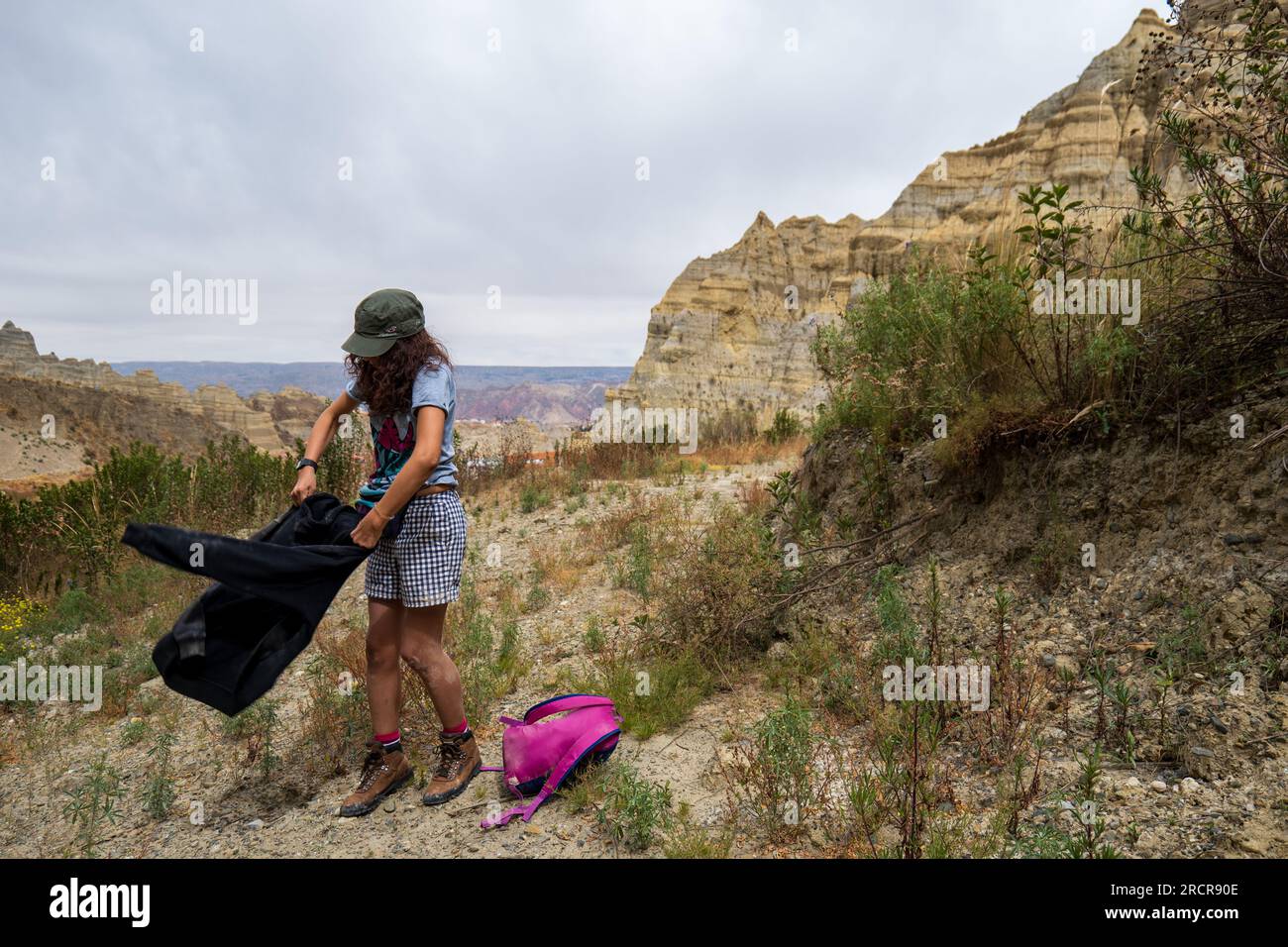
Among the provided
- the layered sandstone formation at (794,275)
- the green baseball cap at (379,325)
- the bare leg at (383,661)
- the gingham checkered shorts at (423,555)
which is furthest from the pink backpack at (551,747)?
the layered sandstone formation at (794,275)

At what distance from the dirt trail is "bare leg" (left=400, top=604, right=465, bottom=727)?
453 millimetres

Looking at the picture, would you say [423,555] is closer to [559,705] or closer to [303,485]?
[303,485]

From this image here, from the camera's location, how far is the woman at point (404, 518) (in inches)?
105

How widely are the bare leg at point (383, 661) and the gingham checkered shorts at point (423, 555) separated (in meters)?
0.13

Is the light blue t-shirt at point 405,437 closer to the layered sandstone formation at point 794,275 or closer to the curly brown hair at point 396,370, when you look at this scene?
the curly brown hair at point 396,370

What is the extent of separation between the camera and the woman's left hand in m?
2.53

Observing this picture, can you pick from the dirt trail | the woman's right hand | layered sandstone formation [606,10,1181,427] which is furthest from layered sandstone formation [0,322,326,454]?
the woman's right hand

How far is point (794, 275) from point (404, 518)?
53.3 metres

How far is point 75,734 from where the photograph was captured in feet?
13.7

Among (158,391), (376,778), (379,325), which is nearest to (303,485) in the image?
(379,325)

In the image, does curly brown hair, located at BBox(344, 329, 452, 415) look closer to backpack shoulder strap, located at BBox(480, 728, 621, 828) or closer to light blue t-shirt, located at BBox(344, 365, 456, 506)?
light blue t-shirt, located at BBox(344, 365, 456, 506)

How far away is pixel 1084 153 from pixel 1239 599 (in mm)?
41534

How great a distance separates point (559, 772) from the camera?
9.37 feet

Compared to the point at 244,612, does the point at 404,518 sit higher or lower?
higher
